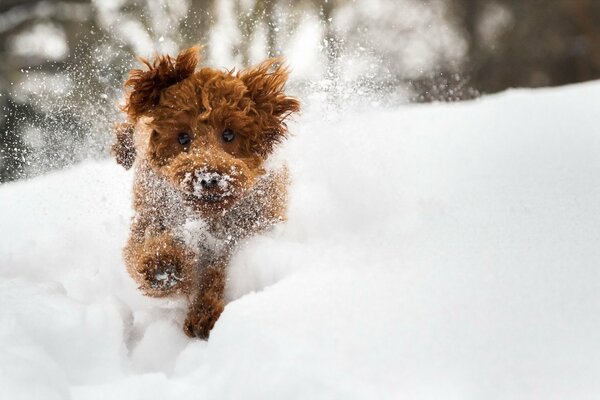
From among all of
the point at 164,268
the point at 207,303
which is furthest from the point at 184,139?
the point at 207,303

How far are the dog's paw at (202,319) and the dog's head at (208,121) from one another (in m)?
0.39

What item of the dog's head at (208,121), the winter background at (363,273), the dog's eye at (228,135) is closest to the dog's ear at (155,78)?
the dog's head at (208,121)

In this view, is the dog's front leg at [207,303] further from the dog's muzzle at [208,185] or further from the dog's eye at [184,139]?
the dog's eye at [184,139]

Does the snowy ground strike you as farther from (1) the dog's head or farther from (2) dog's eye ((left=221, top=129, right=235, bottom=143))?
(2) dog's eye ((left=221, top=129, right=235, bottom=143))

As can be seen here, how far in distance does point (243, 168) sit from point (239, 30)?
18.9 ft

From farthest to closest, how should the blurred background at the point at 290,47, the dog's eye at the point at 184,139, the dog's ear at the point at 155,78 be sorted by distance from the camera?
1. the blurred background at the point at 290,47
2. the dog's ear at the point at 155,78
3. the dog's eye at the point at 184,139

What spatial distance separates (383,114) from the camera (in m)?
5.07

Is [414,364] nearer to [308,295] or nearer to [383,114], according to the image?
[308,295]

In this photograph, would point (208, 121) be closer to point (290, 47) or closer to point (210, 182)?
point (210, 182)

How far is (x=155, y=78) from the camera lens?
9.11 feet

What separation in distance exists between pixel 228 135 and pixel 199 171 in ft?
1.14

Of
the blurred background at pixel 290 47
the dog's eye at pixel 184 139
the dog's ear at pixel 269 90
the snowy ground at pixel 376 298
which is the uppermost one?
the blurred background at pixel 290 47

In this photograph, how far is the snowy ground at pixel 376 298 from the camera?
1.57 meters

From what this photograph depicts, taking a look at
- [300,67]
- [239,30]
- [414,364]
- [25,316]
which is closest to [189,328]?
[25,316]
